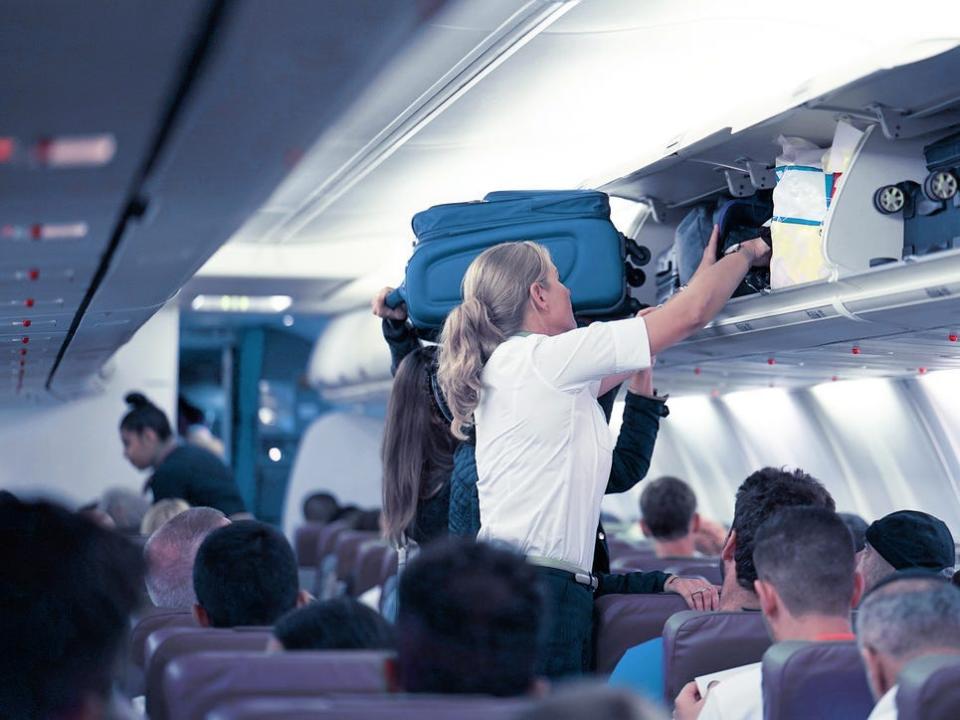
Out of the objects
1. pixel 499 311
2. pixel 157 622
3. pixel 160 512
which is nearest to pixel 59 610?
pixel 157 622

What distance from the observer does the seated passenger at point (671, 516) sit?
8.05 m

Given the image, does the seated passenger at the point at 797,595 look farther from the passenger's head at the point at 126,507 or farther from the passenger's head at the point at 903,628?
the passenger's head at the point at 126,507

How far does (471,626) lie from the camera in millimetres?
2027

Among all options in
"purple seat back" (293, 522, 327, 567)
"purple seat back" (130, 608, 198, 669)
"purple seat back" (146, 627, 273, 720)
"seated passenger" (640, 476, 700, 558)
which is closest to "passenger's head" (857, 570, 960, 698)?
"purple seat back" (146, 627, 273, 720)

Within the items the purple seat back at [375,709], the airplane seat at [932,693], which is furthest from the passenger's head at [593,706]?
the airplane seat at [932,693]

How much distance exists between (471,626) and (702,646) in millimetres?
1589

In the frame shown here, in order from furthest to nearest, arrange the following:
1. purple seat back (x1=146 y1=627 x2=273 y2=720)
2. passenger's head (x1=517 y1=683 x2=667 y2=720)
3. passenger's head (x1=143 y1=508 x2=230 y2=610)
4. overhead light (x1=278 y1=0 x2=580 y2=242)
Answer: overhead light (x1=278 y1=0 x2=580 y2=242), passenger's head (x1=143 y1=508 x2=230 y2=610), purple seat back (x1=146 y1=627 x2=273 y2=720), passenger's head (x1=517 y1=683 x2=667 y2=720)

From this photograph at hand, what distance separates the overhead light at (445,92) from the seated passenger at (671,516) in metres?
2.58

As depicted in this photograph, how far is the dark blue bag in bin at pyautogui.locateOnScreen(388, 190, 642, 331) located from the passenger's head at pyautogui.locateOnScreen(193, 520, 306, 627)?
157 centimetres

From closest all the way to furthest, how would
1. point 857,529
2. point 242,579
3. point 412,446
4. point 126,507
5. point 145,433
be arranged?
point 242,579, point 412,446, point 857,529, point 145,433, point 126,507

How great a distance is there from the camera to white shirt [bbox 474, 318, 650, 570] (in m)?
3.94

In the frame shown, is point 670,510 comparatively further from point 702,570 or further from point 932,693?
point 932,693

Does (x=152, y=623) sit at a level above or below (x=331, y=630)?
below

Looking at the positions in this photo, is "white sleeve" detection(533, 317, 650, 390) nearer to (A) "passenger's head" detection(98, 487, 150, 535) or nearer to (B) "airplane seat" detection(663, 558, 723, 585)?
(B) "airplane seat" detection(663, 558, 723, 585)
